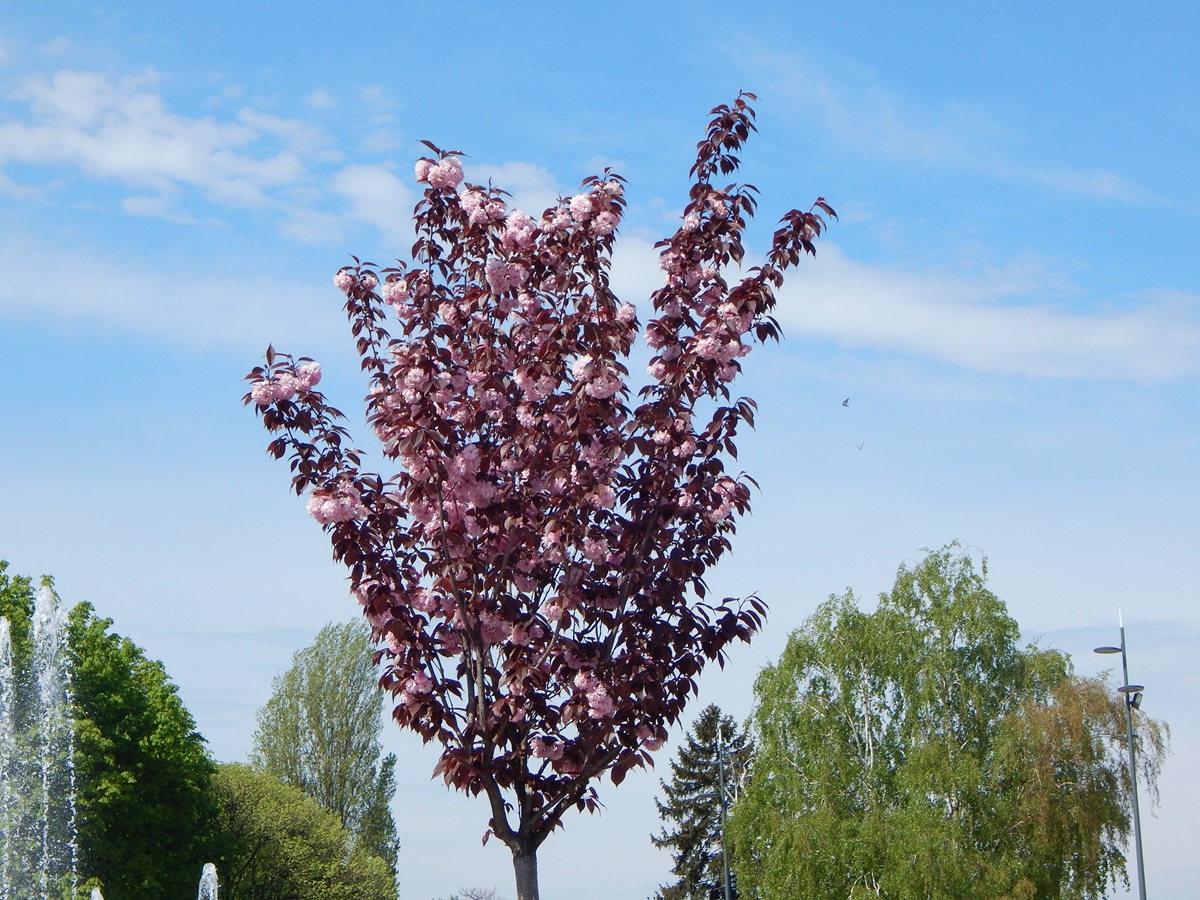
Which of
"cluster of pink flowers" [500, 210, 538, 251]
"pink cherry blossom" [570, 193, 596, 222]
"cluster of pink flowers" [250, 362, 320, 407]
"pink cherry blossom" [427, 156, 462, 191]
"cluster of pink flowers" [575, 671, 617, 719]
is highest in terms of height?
"pink cherry blossom" [427, 156, 462, 191]

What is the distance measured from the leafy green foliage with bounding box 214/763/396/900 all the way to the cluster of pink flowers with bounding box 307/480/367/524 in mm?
46507

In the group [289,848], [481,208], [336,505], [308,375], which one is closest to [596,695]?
[336,505]

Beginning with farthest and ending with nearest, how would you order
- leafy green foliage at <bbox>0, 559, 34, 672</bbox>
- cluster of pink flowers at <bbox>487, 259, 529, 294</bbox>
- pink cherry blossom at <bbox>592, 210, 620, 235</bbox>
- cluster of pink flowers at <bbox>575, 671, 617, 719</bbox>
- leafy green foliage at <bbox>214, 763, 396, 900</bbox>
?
1. leafy green foliage at <bbox>214, 763, 396, 900</bbox>
2. leafy green foliage at <bbox>0, 559, 34, 672</bbox>
3. pink cherry blossom at <bbox>592, 210, 620, 235</bbox>
4. cluster of pink flowers at <bbox>487, 259, 529, 294</bbox>
5. cluster of pink flowers at <bbox>575, 671, 617, 719</bbox>

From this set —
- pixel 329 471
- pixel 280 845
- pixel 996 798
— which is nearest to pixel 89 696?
pixel 280 845

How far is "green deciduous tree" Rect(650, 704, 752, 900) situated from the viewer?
69188 mm

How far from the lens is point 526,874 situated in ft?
30.8

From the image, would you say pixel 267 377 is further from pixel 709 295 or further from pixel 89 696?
pixel 89 696

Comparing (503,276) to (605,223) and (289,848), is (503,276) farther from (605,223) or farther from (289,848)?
(289,848)

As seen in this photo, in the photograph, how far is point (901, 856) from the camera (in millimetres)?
37281

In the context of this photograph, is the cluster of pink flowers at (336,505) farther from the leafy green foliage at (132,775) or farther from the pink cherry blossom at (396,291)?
the leafy green foliage at (132,775)

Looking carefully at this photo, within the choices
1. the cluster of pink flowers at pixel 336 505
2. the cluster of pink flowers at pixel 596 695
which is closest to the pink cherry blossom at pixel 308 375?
the cluster of pink flowers at pixel 336 505

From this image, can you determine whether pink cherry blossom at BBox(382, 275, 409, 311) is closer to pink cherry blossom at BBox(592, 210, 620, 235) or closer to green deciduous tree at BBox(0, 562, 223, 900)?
pink cherry blossom at BBox(592, 210, 620, 235)

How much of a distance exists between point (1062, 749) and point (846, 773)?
19.3ft

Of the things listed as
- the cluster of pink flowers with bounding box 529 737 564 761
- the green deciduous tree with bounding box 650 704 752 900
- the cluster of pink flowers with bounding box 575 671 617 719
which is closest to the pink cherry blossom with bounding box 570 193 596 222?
the cluster of pink flowers with bounding box 575 671 617 719
